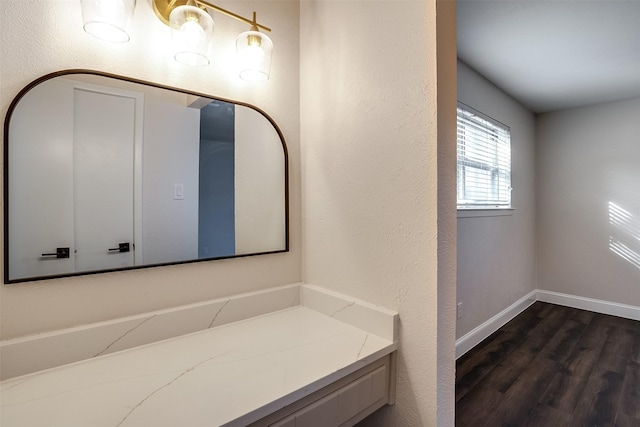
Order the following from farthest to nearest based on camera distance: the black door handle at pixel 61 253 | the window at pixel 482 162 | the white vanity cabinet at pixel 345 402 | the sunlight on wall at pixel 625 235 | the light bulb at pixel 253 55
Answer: the sunlight on wall at pixel 625 235 < the window at pixel 482 162 < the light bulb at pixel 253 55 < the black door handle at pixel 61 253 < the white vanity cabinet at pixel 345 402

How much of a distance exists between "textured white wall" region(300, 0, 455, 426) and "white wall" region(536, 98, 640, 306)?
3424mm

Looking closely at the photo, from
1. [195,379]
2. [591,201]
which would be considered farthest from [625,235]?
[195,379]

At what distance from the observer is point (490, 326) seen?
2703 millimetres

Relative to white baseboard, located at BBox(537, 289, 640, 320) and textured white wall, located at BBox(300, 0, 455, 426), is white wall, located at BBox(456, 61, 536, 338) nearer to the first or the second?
white baseboard, located at BBox(537, 289, 640, 320)

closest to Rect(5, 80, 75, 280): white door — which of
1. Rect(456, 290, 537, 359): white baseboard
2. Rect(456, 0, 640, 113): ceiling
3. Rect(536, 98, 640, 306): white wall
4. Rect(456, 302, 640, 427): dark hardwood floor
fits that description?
Rect(456, 0, 640, 113): ceiling

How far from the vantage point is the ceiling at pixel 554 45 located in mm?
1721

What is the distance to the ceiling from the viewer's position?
172cm

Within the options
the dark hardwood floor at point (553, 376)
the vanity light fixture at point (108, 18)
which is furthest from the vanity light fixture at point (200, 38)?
the dark hardwood floor at point (553, 376)

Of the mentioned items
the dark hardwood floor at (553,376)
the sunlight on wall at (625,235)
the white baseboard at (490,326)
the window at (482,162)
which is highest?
the window at (482,162)

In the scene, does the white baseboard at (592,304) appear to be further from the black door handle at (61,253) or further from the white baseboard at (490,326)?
the black door handle at (61,253)

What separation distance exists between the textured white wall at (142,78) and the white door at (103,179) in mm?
80

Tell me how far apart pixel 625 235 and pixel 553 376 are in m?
2.02

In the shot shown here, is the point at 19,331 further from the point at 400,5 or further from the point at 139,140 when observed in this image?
the point at 400,5

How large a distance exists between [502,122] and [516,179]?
0.67 metres
